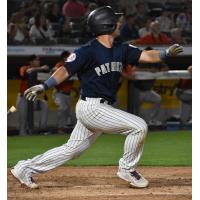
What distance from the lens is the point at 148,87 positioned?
15828 mm

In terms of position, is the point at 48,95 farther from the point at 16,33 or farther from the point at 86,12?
the point at 86,12

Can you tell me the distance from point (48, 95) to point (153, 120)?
235cm

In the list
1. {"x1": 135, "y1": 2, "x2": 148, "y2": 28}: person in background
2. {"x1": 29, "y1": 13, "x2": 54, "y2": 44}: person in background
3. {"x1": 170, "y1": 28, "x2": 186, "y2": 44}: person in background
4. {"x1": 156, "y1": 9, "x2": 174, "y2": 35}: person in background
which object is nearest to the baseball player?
{"x1": 29, "y1": 13, "x2": 54, "y2": 44}: person in background

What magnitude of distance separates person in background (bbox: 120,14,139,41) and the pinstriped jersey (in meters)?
9.73

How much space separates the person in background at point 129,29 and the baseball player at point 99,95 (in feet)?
31.6

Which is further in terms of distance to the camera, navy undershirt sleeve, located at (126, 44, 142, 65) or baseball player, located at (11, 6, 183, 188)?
navy undershirt sleeve, located at (126, 44, 142, 65)

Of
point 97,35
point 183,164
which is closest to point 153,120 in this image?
point 183,164

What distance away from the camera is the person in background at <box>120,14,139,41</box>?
55.8 ft

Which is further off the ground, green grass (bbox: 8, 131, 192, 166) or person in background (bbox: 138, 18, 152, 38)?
person in background (bbox: 138, 18, 152, 38)

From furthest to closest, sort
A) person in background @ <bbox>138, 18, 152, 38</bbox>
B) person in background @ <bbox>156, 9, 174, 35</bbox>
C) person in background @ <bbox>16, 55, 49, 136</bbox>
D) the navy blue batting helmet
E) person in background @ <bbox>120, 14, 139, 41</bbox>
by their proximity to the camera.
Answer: person in background @ <bbox>156, 9, 174, 35</bbox> < person in background @ <bbox>138, 18, 152, 38</bbox> < person in background @ <bbox>120, 14, 139, 41</bbox> < person in background @ <bbox>16, 55, 49, 136</bbox> < the navy blue batting helmet

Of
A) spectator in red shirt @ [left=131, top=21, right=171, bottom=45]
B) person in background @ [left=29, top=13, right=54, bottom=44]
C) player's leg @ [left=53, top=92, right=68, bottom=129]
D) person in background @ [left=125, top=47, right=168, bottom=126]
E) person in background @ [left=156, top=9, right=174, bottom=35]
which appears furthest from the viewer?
person in background @ [left=156, top=9, right=174, bottom=35]

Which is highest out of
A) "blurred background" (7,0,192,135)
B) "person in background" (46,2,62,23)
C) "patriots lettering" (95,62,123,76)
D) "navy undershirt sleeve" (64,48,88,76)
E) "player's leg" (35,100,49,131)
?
"navy undershirt sleeve" (64,48,88,76)

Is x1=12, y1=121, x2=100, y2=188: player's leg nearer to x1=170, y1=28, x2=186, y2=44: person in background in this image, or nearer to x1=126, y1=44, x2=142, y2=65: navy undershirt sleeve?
x1=126, y1=44, x2=142, y2=65: navy undershirt sleeve

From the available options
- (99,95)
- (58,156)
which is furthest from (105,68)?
(58,156)
